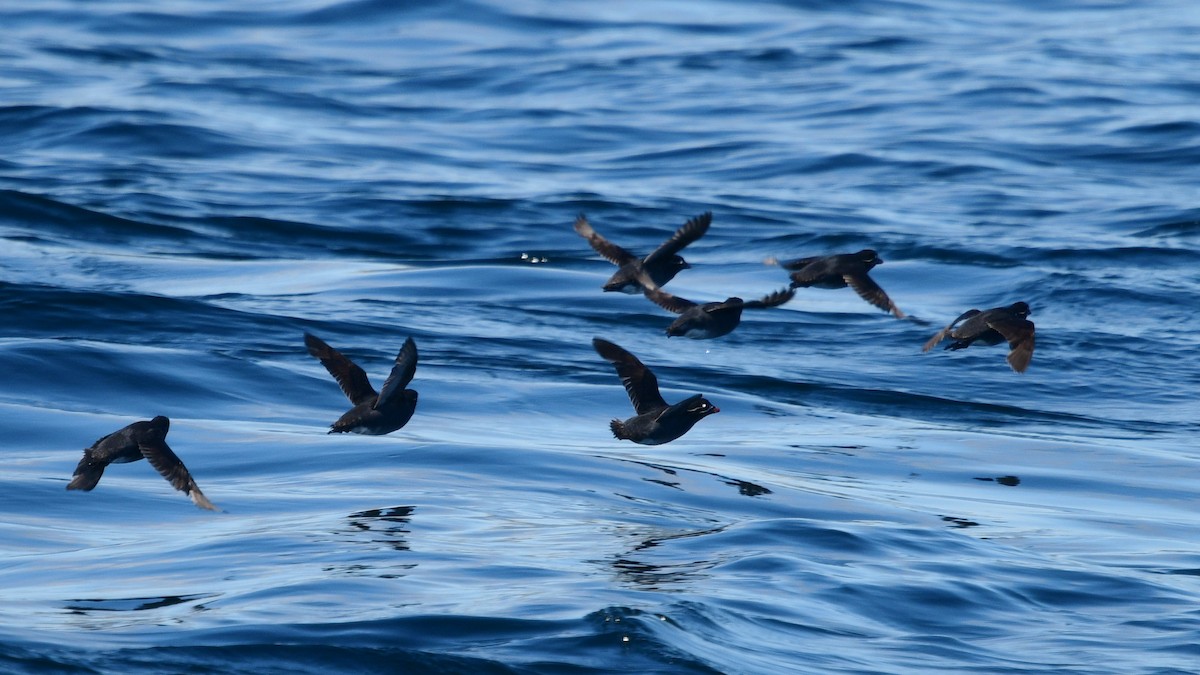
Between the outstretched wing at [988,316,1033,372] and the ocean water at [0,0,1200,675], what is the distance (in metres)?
1.31

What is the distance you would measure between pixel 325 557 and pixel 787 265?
3.37 metres

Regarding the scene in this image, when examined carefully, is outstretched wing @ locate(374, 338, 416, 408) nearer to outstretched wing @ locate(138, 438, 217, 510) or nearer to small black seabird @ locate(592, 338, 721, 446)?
outstretched wing @ locate(138, 438, 217, 510)

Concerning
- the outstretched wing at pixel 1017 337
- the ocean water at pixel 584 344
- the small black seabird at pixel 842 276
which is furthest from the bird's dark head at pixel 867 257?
the ocean water at pixel 584 344

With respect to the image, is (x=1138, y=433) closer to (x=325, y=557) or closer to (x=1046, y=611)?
(x=1046, y=611)

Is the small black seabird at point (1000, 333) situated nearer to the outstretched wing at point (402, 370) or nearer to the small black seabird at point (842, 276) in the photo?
the small black seabird at point (842, 276)

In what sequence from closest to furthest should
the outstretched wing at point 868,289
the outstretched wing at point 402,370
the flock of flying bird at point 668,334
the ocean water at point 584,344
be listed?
the outstretched wing at point 402,370, the ocean water at point 584,344, the flock of flying bird at point 668,334, the outstretched wing at point 868,289

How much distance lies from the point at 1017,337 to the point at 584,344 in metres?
9.22

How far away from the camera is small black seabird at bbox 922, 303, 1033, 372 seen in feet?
33.2

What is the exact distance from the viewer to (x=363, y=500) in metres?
11.5

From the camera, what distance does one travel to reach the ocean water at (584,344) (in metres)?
9.20

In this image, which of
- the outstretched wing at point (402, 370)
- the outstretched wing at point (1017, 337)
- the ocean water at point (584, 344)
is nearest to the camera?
the outstretched wing at point (402, 370)

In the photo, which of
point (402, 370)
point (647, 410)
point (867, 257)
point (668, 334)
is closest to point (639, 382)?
point (647, 410)

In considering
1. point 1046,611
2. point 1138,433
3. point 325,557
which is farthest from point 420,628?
point 1138,433

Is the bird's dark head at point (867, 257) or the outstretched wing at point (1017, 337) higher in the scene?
the bird's dark head at point (867, 257)
